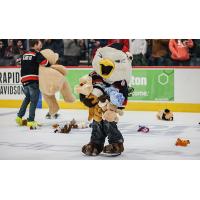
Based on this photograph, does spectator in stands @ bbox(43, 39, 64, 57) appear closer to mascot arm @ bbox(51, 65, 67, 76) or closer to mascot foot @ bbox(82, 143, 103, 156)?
mascot arm @ bbox(51, 65, 67, 76)

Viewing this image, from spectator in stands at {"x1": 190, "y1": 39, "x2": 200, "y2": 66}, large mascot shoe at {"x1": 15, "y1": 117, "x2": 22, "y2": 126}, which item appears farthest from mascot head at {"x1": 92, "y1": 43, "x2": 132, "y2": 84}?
large mascot shoe at {"x1": 15, "y1": 117, "x2": 22, "y2": 126}

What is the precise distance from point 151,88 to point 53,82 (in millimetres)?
698

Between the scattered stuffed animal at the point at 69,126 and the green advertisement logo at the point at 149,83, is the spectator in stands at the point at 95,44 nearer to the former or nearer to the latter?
the green advertisement logo at the point at 149,83

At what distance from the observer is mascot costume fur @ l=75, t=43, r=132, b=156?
10.6 feet

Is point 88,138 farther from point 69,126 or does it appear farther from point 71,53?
point 71,53

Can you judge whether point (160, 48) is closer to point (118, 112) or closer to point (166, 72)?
point (166, 72)

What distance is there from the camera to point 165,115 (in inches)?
133

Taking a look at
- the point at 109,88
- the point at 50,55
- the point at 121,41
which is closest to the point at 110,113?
the point at 109,88

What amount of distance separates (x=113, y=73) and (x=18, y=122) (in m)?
0.75

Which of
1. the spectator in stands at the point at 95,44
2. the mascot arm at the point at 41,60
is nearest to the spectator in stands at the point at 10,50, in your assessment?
the mascot arm at the point at 41,60

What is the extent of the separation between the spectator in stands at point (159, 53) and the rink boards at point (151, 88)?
43 mm

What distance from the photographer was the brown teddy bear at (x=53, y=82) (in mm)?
3393

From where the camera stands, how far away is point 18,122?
3.39 meters

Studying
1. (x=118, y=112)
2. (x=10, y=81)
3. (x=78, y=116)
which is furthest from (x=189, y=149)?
(x=10, y=81)
